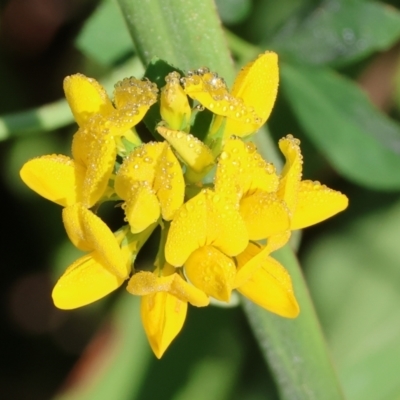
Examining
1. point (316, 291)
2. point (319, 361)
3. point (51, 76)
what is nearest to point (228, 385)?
point (316, 291)

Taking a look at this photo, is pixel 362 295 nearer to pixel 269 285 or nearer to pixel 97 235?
pixel 269 285

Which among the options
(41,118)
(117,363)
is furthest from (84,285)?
(117,363)

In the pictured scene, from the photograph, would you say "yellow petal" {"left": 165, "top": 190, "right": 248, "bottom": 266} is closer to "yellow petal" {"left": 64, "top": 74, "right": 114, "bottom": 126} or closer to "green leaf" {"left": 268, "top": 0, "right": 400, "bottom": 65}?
"yellow petal" {"left": 64, "top": 74, "right": 114, "bottom": 126}

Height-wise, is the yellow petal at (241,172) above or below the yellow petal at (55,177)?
below

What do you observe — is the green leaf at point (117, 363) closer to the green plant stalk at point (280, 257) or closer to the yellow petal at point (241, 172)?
the green plant stalk at point (280, 257)

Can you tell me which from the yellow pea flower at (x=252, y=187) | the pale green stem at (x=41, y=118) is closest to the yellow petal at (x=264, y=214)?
the yellow pea flower at (x=252, y=187)

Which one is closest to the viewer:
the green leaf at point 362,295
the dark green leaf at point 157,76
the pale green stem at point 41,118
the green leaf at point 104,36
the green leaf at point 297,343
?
the dark green leaf at point 157,76
